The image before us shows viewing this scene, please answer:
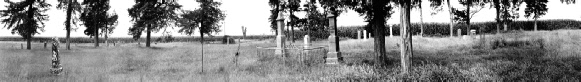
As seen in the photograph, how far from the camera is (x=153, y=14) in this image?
32.3 m

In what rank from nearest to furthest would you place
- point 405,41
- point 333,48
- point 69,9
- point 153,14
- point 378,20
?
point 405,41, point 378,20, point 333,48, point 69,9, point 153,14

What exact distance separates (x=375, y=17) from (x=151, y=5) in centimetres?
2587

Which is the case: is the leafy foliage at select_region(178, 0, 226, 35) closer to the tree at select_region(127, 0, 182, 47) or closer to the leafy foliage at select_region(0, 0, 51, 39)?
the tree at select_region(127, 0, 182, 47)

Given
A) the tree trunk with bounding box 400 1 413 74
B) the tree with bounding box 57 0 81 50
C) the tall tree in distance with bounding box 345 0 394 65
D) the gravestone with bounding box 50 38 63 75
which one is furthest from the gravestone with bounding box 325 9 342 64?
the tree with bounding box 57 0 81 50

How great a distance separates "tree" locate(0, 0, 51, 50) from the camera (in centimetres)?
3025

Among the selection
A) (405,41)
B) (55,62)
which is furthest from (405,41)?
(55,62)

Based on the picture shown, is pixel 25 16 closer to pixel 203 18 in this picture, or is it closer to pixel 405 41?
pixel 203 18

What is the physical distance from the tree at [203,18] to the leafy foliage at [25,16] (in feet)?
35.2

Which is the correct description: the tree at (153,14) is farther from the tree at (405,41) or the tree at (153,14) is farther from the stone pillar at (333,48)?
the tree at (405,41)

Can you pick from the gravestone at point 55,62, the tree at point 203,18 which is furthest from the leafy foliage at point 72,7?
the gravestone at point 55,62

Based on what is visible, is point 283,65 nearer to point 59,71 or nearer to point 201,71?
point 201,71

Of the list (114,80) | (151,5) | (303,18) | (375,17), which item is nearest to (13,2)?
(151,5)

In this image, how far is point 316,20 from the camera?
36469mm

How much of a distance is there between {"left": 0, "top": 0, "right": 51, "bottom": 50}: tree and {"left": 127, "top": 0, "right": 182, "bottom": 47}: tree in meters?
6.67
